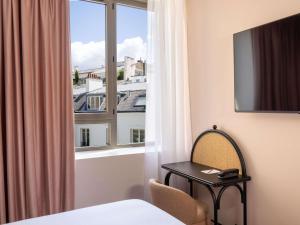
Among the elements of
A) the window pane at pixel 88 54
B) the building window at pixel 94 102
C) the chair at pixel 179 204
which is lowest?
the chair at pixel 179 204

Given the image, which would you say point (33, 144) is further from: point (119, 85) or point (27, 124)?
point (119, 85)

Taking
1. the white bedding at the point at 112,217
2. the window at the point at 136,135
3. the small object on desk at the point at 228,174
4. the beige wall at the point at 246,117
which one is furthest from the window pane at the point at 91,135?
the small object on desk at the point at 228,174

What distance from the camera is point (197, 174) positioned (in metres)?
2.24

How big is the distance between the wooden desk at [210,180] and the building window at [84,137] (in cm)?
82

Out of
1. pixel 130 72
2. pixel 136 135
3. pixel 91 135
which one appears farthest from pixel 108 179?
pixel 130 72

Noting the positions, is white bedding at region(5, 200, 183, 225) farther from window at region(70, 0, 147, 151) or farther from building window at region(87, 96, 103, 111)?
building window at region(87, 96, 103, 111)

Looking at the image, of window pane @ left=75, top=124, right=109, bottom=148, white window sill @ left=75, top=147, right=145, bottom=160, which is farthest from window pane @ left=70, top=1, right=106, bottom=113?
white window sill @ left=75, top=147, right=145, bottom=160

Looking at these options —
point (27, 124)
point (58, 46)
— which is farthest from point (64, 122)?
point (58, 46)

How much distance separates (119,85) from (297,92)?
173 centimetres

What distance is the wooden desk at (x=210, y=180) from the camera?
6.64ft

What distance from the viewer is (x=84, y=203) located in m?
2.44

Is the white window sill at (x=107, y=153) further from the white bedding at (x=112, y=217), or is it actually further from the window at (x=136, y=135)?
the white bedding at (x=112, y=217)

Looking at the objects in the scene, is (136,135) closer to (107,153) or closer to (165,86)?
(107,153)

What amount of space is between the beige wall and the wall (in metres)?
0.70
